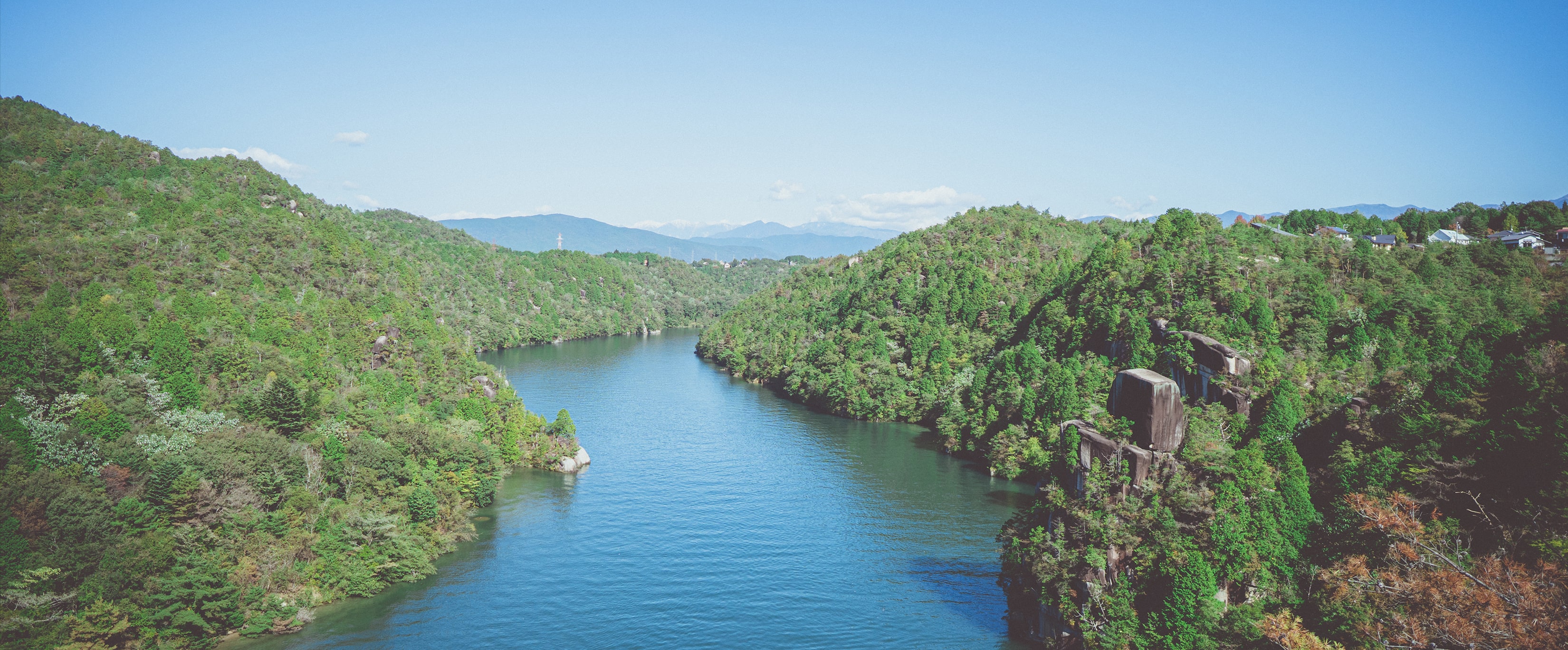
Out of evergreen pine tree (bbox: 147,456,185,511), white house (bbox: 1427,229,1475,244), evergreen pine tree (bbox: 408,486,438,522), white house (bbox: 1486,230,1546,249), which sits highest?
white house (bbox: 1427,229,1475,244)

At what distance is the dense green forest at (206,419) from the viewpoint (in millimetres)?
36188

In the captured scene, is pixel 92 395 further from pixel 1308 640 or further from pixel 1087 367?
pixel 1087 367

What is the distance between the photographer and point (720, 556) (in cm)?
5153

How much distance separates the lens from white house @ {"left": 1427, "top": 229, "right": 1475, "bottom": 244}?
74.4m

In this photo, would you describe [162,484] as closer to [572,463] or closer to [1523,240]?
[572,463]

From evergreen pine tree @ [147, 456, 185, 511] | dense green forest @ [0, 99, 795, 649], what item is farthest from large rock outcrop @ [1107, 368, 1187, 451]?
evergreen pine tree @ [147, 456, 185, 511]

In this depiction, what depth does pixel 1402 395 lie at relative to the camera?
3775cm

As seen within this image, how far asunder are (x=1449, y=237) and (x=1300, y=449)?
53136mm

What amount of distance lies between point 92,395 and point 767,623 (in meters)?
39.9

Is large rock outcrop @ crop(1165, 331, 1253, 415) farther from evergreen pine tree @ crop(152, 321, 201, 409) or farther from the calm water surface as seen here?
evergreen pine tree @ crop(152, 321, 201, 409)

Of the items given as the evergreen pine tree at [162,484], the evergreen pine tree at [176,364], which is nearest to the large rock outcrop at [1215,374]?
the evergreen pine tree at [162,484]

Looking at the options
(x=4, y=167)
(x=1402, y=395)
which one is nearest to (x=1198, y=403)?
(x=1402, y=395)

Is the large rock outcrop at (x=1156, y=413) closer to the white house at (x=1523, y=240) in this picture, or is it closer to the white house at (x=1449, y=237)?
the white house at (x=1523, y=240)

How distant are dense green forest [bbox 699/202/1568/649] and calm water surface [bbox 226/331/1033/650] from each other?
220 inches
